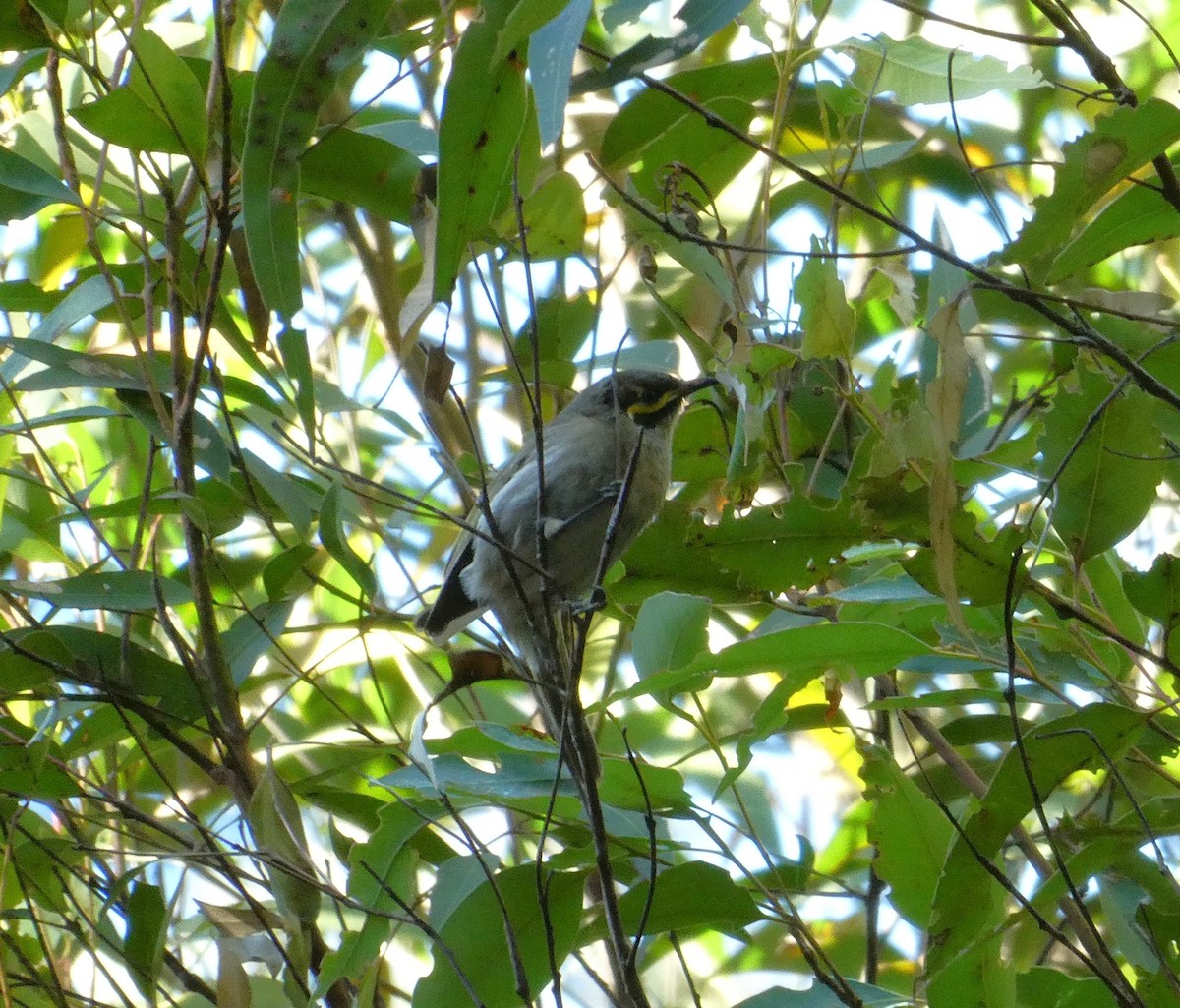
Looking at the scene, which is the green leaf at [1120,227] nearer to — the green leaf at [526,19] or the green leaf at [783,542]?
the green leaf at [783,542]

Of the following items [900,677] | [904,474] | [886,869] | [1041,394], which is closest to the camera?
[904,474]

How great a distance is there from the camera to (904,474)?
1738 mm

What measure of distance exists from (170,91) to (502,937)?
1.35m

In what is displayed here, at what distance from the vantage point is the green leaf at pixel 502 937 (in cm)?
195

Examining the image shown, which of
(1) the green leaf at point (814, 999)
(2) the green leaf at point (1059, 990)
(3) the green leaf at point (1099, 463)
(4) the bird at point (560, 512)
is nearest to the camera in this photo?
(3) the green leaf at point (1099, 463)

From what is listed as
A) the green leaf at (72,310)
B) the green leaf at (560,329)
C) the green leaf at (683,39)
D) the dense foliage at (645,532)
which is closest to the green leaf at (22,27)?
the dense foliage at (645,532)

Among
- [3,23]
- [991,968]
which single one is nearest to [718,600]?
[991,968]

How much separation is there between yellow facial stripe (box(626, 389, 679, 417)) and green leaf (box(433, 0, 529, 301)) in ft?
4.64

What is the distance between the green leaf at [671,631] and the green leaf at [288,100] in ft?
2.47

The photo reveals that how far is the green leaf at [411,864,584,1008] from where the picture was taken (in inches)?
76.6

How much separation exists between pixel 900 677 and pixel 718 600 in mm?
1175

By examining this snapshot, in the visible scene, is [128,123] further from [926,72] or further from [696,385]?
[696,385]

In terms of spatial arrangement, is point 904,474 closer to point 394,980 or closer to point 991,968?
point 991,968

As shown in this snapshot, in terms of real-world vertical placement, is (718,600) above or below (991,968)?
above
